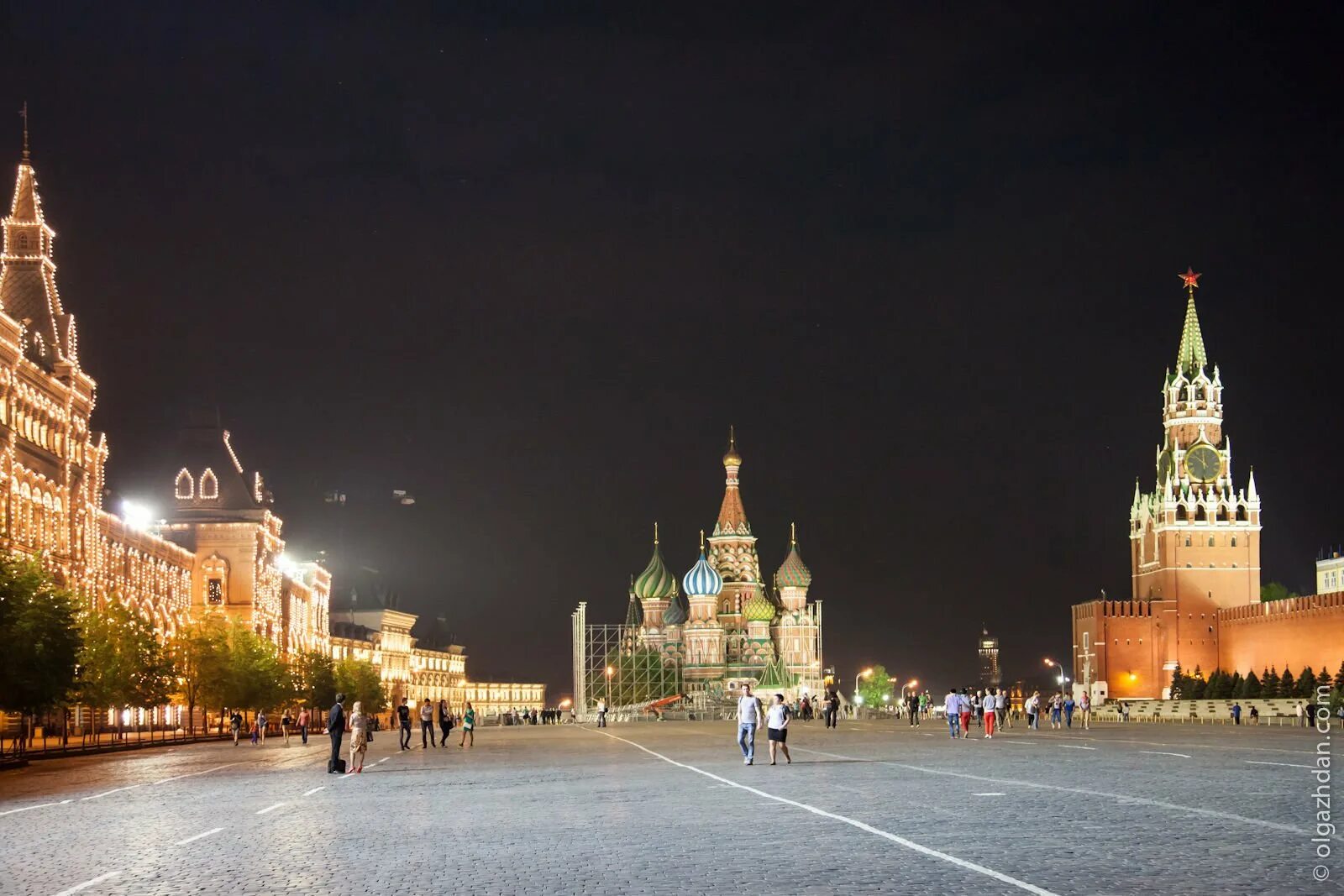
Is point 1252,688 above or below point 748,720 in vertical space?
below

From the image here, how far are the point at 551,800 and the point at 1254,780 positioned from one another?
9648 millimetres

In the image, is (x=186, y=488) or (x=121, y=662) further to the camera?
(x=186, y=488)

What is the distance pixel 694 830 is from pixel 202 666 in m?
60.6

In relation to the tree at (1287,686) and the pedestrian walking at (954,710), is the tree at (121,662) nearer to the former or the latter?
the pedestrian walking at (954,710)

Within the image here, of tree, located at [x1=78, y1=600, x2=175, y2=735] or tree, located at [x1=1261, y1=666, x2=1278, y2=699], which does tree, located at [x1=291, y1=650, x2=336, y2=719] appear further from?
tree, located at [x1=1261, y1=666, x2=1278, y2=699]

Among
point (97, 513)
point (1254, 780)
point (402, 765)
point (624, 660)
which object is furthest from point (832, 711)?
point (624, 660)

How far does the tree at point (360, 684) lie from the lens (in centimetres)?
11044

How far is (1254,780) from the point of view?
73.8 feet

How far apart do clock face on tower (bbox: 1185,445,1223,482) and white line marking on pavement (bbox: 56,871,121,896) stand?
492 ft

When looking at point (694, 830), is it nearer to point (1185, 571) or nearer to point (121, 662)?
point (121, 662)

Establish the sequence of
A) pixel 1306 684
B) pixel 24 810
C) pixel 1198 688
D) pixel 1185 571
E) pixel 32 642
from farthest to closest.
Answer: pixel 1185 571, pixel 1198 688, pixel 1306 684, pixel 32 642, pixel 24 810

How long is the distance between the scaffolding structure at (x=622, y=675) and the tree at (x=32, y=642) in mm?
78542

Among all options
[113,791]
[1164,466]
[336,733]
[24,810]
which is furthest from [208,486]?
[1164,466]

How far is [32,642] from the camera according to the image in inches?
1645
